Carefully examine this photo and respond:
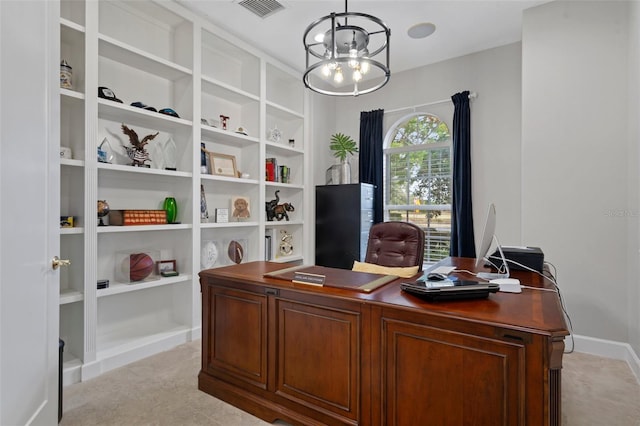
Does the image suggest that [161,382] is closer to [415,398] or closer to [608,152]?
[415,398]

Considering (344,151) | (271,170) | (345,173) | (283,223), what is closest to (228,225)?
(283,223)

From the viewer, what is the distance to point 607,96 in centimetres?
272

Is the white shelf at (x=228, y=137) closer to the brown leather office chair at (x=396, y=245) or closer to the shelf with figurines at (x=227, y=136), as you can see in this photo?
the shelf with figurines at (x=227, y=136)

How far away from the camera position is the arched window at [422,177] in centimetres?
427

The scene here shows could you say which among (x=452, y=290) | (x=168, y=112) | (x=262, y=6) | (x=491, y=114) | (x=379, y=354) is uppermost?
(x=262, y=6)

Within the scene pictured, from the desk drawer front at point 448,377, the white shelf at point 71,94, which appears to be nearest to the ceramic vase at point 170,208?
the white shelf at point 71,94

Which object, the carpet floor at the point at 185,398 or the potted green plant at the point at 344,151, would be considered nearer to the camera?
the carpet floor at the point at 185,398

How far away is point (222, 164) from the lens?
363cm

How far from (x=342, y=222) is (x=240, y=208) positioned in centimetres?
134

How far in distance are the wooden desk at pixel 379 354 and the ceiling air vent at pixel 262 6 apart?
7.90ft

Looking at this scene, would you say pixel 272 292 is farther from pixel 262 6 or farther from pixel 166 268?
pixel 262 6

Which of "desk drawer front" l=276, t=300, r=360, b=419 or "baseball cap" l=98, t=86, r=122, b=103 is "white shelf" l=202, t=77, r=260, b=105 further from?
"desk drawer front" l=276, t=300, r=360, b=419

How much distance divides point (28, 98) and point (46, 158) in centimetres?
26

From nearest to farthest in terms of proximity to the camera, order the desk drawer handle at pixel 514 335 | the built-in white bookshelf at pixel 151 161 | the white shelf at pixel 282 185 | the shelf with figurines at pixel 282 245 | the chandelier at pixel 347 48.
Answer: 1. the desk drawer handle at pixel 514 335
2. the chandelier at pixel 347 48
3. the built-in white bookshelf at pixel 151 161
4. the white shelf at pixel 282 185
5. the shelf with figurines at pixel 282 245
